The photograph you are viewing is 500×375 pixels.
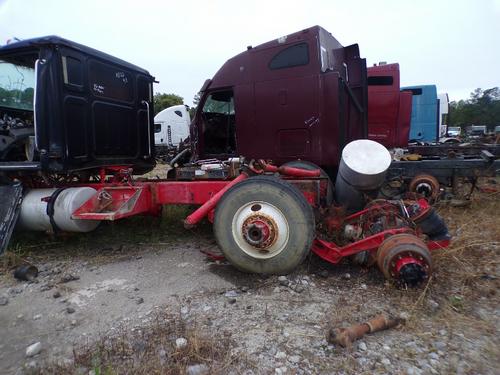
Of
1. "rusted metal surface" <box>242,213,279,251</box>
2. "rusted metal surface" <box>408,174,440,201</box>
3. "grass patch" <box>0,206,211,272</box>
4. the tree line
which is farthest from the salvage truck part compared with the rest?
the tree line

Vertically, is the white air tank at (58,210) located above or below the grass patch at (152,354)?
above

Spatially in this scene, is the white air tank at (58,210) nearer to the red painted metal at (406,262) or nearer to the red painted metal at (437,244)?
the red painted metal at (406,262)

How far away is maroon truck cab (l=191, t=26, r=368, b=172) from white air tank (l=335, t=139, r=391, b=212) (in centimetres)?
139

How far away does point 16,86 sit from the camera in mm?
4629

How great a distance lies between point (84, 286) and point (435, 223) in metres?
3.10

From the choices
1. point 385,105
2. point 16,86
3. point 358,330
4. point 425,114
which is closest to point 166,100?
point 425,114

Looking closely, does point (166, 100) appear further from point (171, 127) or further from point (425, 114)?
point (425, 114)

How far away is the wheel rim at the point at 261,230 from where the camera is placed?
293 cm

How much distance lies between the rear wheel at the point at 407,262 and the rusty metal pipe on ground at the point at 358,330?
42 centimetres

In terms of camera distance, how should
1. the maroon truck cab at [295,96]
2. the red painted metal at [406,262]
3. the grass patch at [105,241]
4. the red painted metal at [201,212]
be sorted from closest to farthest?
the red painted metal at [406,262] → the red painted metal at [201,212] → the grass patch at [105,241] → the maroon truck cab at [295,96]

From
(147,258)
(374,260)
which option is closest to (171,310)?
(147,258)

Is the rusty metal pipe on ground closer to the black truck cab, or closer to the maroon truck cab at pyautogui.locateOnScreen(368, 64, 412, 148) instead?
the black truck cab

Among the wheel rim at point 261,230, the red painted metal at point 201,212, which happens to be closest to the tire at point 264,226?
the wheel rim at point 261,230

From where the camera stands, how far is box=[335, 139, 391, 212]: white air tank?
127 inches
